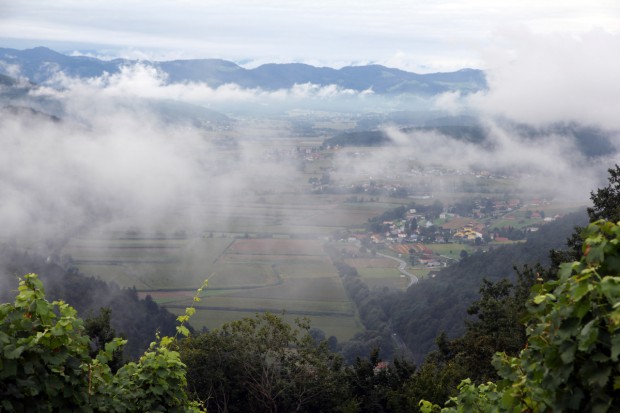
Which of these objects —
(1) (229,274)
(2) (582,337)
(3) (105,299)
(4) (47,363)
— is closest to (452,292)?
(1) (229,274)

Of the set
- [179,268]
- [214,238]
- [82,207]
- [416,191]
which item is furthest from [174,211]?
[416,191]

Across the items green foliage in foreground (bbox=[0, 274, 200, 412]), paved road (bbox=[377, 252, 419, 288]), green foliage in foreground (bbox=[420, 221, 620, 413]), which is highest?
green foliage in foreground (bbox=[420, 221, 620, 413])

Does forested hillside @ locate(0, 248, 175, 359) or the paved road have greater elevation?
forested hillside @ locate(0, 248, 175, 359)

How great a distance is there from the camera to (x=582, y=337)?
134 inches

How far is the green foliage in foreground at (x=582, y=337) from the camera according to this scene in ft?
11.1

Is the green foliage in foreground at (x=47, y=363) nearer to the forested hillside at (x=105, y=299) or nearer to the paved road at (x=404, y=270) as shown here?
the forested hillside at (x=105, y=299)

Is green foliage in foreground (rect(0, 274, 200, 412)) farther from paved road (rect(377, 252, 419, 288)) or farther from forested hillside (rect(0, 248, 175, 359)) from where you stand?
paved road (rect(377, 252, 419, 288))

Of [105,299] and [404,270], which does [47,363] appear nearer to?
[105,299]

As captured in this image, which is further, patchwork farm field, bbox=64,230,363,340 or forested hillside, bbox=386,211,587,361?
patchwork farm field, bbox=64,230,363,340

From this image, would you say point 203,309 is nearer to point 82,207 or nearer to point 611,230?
point 611,230

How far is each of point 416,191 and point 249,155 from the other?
40.3 meters

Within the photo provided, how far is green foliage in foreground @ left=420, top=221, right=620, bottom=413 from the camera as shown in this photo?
339cm

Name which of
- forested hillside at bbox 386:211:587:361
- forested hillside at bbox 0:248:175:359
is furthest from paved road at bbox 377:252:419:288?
forested hillside at bbox 0:248:175:359

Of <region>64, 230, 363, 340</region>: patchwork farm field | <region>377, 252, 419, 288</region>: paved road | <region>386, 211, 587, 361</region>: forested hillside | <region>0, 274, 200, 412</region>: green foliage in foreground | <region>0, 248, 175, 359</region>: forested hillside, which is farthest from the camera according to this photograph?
<region>377, 252, 419, 288</region>: paved road
